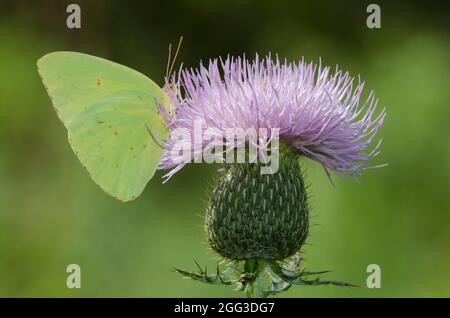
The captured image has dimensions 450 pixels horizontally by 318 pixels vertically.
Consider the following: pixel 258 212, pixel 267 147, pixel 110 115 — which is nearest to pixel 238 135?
pixel 267 147

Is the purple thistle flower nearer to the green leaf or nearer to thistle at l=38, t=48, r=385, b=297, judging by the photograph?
thistle at l=38, t=48, r=385, b=297

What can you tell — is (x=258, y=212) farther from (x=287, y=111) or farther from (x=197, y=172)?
(x=197, y=172)

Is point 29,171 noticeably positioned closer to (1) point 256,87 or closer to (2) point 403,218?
(2) point 403,218

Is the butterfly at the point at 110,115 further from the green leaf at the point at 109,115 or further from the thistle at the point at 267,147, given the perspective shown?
the thistle at the point at 267,147

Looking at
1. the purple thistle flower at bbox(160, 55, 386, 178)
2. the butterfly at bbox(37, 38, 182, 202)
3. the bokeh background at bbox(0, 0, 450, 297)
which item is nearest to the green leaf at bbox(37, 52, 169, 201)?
the butterfly at bbox(37, 38, 182, 202)

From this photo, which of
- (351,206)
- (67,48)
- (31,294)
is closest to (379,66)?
(351,206)
